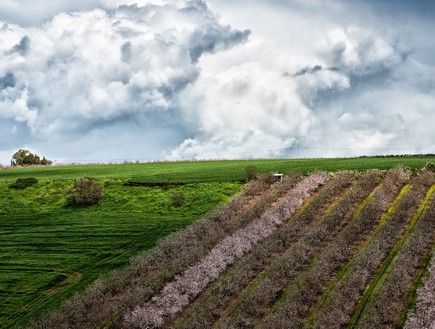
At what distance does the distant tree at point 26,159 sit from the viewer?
356ft

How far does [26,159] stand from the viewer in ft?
360

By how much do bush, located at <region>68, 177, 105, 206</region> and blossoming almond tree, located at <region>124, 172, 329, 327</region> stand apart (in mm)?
18478

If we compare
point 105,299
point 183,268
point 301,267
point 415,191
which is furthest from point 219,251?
point 415,191

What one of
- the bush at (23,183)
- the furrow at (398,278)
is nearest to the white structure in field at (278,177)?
the furrow at (398,278)

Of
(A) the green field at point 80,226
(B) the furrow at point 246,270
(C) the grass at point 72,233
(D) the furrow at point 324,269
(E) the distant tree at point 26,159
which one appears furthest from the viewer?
(E) the distant tree at point 26,159

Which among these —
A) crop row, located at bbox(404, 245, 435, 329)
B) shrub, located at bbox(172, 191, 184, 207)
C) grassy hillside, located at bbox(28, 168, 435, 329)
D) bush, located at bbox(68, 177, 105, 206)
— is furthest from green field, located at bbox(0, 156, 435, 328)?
crop row, located at bbox(404, 245, 435, 329)

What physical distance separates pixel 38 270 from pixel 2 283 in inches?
98.4

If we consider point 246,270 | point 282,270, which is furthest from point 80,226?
point 282,270

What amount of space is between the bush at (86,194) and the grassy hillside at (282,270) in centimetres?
1484

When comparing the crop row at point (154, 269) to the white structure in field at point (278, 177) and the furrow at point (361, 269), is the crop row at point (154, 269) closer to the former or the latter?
the white structure in field at point (278, 177)

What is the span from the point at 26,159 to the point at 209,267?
85.2 m

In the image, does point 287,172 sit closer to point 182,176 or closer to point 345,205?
point 182,176

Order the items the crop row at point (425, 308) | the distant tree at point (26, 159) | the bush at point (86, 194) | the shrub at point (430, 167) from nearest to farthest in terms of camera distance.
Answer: the crop row at point (425, 308) < the bush at point (86, 194) < the shrub at point (430, 167) < the distant tree at point (26, 159)

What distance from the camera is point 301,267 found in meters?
32.7
